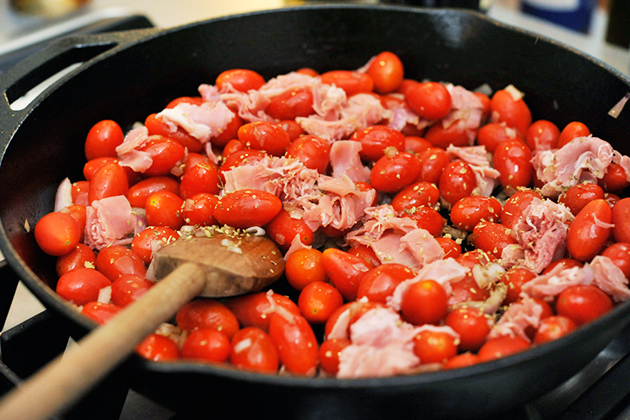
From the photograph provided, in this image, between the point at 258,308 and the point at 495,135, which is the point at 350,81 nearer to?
the point at 495,135

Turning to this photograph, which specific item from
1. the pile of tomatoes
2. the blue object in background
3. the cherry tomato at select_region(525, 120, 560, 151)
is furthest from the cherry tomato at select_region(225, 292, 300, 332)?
the blue object in background

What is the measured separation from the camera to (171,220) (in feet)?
3.87

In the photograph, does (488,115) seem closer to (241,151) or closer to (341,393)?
(241,151)

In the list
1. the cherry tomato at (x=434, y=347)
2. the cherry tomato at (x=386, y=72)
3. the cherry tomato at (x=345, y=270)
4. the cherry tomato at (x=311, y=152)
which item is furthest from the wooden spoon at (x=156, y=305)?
Result: the cherry tomato at (x=386, y=72)

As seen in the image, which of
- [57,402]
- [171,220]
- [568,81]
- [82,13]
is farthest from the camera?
[82,13]

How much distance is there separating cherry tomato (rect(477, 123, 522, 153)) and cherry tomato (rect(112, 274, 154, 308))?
3.01 ft

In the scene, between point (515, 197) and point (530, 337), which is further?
point (515, 197)

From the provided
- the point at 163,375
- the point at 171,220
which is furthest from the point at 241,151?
the point at 163,375

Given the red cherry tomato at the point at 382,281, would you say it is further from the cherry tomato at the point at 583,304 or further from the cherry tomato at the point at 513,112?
the cherry tomato at the point at 513,112

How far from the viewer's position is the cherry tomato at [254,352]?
838 mm

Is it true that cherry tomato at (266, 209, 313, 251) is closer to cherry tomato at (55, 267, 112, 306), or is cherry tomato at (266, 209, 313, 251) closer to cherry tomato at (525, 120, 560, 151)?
cherry tomato at (55, 267, 112, 306)

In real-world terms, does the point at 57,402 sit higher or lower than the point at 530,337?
higher

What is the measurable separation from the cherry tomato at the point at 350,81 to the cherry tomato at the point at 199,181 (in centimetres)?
48

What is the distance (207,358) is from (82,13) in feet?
6.55
